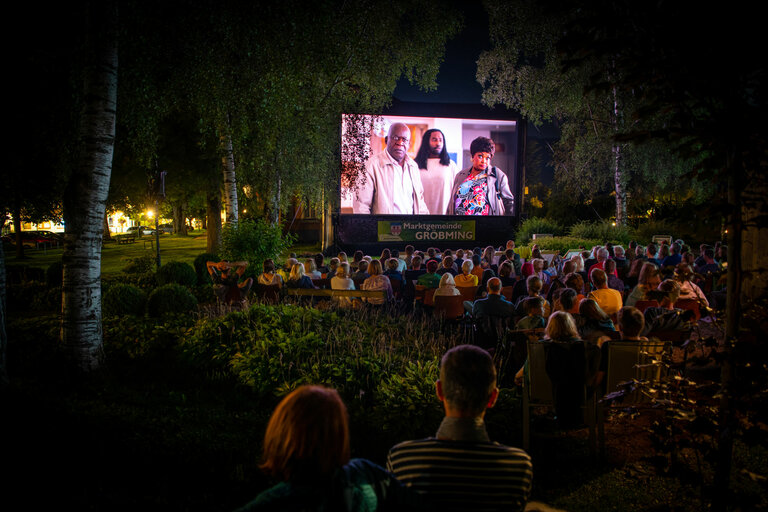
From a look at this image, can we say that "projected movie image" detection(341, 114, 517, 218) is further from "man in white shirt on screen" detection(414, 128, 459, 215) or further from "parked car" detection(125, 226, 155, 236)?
"parked car" detection(125, 226, 155, 236)

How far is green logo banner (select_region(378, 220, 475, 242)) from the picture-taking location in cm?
2272

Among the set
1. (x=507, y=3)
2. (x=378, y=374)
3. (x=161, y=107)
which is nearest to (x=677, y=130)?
(x=378, y=374)

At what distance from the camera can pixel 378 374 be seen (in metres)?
4.62

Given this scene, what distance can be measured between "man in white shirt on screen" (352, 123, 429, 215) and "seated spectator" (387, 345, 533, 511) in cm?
2017

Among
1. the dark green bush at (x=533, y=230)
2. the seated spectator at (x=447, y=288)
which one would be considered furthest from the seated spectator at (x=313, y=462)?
the dark green bush at (x=533, y=230)

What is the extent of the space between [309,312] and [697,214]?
4.75 meters

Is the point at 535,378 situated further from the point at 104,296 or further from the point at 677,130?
the point at 104,296

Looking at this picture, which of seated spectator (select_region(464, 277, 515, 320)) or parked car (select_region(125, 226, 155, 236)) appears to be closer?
seated spectator (select_region(464, 277, 515, 320))

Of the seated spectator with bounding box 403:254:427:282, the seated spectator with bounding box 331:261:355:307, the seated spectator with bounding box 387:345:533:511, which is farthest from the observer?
the seated spectator with bounding box 403:254:427:282

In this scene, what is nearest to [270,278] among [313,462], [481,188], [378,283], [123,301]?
[378,283]

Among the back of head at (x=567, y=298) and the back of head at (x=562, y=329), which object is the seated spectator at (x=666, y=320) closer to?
the back of head at (x=567, y=298)

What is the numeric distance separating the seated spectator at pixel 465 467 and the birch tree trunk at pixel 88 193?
4.60m

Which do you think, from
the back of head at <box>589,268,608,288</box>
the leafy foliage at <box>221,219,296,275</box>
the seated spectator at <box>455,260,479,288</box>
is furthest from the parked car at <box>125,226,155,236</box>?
the back of head at <box>589,268,608,288</box>

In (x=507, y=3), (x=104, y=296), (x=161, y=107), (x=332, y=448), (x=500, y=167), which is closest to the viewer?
(x=332, y=448)
